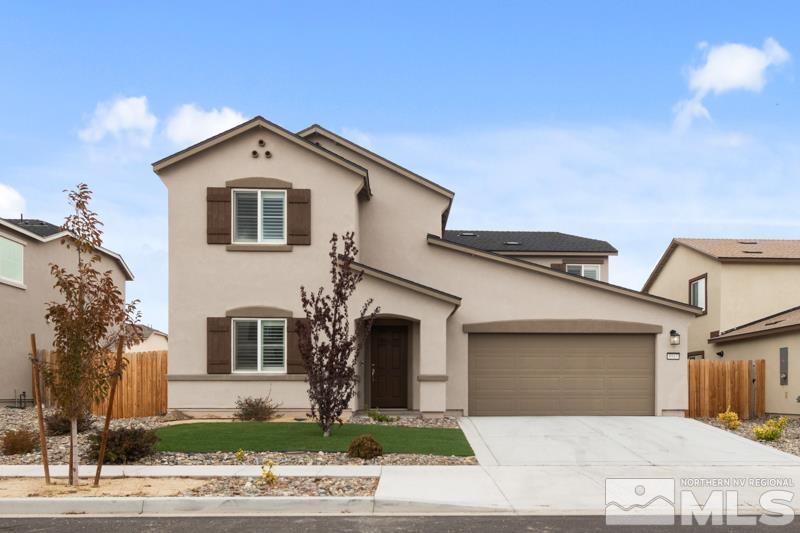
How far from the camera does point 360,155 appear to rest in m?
23.2

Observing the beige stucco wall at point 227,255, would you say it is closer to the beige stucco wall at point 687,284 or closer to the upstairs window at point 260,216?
the upstairs window at point 260,216

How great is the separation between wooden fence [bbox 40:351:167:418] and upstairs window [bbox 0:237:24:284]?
7.16m

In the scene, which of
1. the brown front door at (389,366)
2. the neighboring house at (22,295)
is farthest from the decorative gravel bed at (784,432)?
the neighboring house at (22,295)

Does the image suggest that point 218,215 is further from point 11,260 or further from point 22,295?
point 22,295

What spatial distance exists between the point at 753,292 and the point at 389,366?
1404 centimetres

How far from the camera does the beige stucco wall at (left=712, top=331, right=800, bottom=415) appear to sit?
21.9m

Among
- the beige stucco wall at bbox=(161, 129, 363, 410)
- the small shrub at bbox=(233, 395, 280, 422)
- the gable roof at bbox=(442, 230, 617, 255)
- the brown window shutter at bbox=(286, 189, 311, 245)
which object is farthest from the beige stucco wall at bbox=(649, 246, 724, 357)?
the small shrub at bbox=(233, 395, 280, 422)

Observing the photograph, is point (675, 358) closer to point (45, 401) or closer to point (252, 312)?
point (252, 312)

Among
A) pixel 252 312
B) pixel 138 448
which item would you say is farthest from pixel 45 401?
pixel 138 448

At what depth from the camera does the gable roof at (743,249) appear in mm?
27294

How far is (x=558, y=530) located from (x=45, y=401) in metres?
21.2

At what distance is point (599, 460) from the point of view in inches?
557

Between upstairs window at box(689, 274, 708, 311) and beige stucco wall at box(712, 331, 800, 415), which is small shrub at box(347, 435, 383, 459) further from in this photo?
upstairs window at box(689, 274, 708, 311)

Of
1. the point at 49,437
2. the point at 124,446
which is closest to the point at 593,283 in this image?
the point at 124,446
